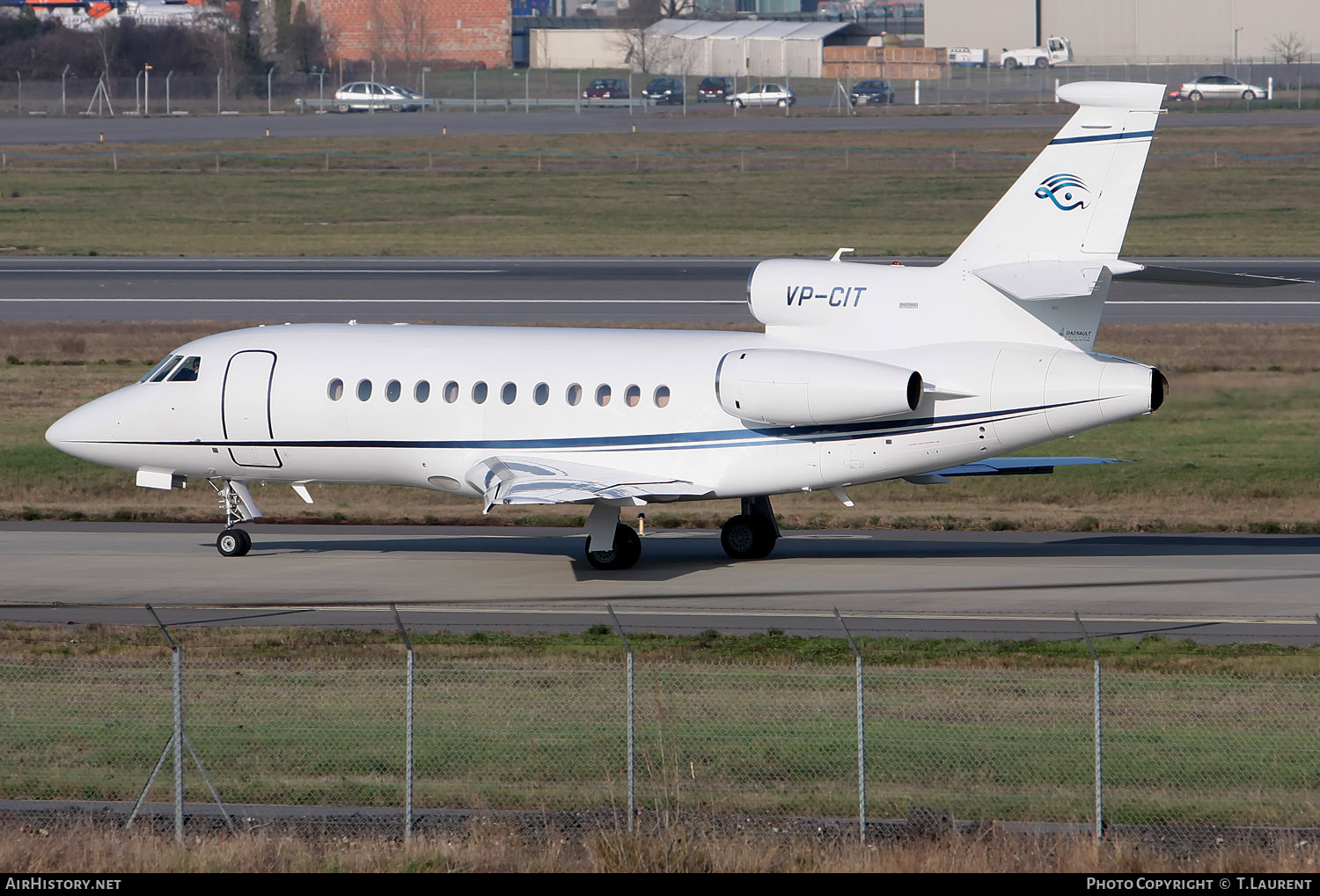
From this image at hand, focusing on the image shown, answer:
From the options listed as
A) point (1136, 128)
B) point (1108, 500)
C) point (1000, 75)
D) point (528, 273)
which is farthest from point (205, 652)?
point (1000, 75)

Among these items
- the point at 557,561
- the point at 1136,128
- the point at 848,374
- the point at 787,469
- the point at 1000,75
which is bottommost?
the point at 557,561

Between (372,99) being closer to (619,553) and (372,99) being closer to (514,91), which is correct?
(514,91)

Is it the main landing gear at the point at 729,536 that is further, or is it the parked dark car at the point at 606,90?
the parked dark car at the point at 606,90

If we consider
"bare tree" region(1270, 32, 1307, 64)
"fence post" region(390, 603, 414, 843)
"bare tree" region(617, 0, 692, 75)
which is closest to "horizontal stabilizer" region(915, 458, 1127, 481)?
"fence post" region(390, 603, 414, 843)

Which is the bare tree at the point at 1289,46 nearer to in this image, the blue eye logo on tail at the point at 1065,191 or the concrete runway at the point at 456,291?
the concrete runway at the point at 456,291

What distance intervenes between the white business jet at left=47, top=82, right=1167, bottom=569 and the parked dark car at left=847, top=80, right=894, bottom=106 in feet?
308

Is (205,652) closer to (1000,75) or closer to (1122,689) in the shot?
(1122,689)

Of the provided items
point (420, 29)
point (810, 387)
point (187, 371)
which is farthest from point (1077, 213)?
point (420, 29)

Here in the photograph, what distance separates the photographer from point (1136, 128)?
23.6 meters

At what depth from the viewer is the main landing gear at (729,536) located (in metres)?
26.1

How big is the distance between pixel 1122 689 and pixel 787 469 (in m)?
8.29

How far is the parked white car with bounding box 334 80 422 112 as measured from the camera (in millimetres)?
118312

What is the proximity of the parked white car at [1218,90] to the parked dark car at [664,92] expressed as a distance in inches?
1443

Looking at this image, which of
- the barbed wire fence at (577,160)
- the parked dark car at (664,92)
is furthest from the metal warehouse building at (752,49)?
the barbed wire fence at (577,160)
